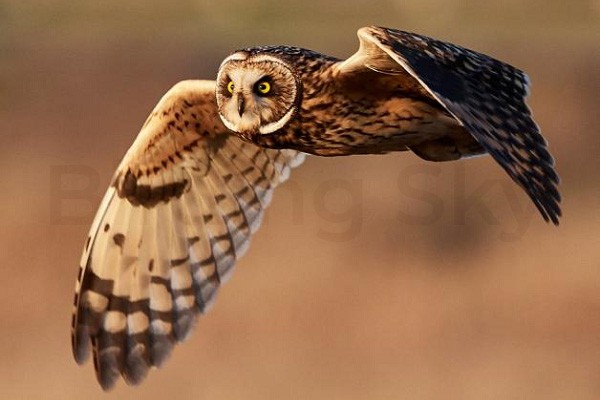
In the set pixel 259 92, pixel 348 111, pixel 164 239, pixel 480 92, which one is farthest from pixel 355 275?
pixel 480 92

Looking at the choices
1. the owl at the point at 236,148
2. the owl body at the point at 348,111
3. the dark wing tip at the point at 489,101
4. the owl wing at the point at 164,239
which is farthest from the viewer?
the owl wing at the point at 164,239

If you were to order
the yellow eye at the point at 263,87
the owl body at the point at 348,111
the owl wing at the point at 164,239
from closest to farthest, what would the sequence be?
the owl body at the point at 348,111
the yellow eye at the point at 263,87
the owl wing at the point at 164,239

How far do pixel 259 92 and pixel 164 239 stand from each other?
127 centimetres

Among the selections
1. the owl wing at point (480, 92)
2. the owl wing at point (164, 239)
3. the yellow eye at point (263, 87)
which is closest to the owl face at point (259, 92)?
the yellow eye at point (263, 87)

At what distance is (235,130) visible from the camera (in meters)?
8.80

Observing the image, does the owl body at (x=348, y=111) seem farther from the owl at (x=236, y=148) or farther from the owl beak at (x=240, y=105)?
the owl beak at (x=240, y=105)

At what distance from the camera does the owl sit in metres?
8.38

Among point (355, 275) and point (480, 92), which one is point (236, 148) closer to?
point (480, 92)

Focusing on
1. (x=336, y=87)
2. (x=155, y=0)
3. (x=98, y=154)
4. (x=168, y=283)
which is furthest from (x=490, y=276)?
(x=155, y=0)

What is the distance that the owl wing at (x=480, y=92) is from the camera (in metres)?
7.82

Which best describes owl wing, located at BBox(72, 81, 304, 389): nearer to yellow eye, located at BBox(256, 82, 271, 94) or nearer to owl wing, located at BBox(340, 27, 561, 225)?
yellow eye, located at BBox(256, 82, 271, 94)

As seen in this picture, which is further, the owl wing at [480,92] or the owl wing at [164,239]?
the owl wing at [164,239]

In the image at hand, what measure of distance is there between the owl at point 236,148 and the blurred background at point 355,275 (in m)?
3.53

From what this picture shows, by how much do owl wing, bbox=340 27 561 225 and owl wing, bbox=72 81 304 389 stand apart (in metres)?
1.33
